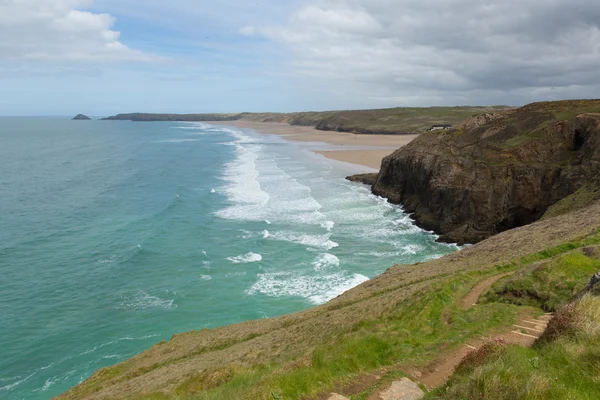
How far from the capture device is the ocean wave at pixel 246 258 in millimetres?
41737

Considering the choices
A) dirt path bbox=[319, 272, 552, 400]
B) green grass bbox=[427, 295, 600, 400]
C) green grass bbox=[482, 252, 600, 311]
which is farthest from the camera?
green grass bbox=[482, 252, 600, 311]

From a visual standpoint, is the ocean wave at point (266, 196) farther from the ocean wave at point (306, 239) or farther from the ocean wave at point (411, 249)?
the ocean wave at point (411, 249)

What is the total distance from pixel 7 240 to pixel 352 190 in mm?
48888

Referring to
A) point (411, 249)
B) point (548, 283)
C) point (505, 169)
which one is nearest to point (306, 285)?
point (411, 249)

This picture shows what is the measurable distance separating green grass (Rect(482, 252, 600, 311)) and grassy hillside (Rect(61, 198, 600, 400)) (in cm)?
9

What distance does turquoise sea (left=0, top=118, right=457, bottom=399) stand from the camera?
2950 centimetres

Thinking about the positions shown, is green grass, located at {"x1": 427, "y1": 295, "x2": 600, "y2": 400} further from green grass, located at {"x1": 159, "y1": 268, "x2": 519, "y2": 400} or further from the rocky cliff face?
the rocky cliff face

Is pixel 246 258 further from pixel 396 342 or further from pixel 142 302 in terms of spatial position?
pixel 396 342

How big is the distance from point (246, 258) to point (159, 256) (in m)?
9.26

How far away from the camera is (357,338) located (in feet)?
49.8

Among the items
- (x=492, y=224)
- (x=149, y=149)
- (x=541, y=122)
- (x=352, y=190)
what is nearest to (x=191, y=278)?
(x=492, y=224)

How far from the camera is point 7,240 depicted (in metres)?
47.4

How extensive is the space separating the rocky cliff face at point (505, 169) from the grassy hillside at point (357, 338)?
15.0 m

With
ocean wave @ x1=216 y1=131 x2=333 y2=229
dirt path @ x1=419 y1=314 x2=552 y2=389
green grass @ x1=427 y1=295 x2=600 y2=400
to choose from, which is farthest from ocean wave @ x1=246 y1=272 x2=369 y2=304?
green grass @ x1=427 y1=295 x2=600 y2=400
